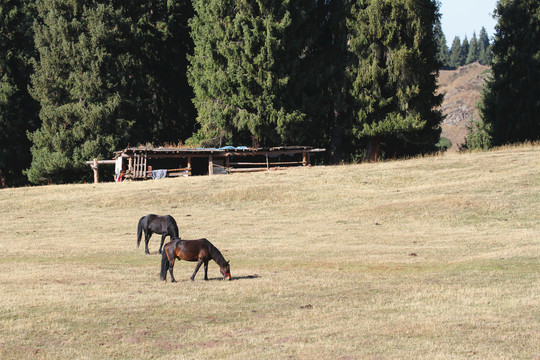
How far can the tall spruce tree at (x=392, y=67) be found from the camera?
56312mm

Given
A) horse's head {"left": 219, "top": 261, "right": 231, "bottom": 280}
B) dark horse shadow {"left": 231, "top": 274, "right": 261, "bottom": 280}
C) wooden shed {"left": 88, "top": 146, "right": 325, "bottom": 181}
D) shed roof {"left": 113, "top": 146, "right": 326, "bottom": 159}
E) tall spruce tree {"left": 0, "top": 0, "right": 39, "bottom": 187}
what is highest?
tall spruce tree {"left": 0, "top": 0, "right": 39, "bottom": 187}

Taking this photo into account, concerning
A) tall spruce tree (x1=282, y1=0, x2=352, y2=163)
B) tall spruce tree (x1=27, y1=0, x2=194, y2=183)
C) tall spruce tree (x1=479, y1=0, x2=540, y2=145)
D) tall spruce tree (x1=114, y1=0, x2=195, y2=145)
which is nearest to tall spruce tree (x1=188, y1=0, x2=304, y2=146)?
tall spruce tree (x1=282, y1=0, x2=352, y2=163)

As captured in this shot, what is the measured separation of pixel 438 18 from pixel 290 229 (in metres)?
35.5

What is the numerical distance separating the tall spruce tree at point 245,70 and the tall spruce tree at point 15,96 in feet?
59.2

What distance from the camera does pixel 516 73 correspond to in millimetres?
62000

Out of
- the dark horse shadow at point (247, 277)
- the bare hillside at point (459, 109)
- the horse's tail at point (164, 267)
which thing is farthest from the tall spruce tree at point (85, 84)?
the bare hillside at point (459, 109)

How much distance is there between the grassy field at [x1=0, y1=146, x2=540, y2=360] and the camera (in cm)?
1239

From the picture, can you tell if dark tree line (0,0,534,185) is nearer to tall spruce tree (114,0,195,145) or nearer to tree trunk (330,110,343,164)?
tree trunk (330,110,343,164)

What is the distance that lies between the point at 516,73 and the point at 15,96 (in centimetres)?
4668

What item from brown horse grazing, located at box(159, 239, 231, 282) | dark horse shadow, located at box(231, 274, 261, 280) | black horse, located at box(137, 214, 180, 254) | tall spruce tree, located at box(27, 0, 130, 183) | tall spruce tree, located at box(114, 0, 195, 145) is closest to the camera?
brown horse grazing, located at box(159, 239, 231, 282)

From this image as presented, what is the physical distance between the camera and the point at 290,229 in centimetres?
3145

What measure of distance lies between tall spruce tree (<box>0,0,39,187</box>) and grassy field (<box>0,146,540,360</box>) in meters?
21.5

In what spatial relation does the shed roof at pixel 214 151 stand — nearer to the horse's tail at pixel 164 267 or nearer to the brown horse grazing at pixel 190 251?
the horse's tail at pixel 164 267

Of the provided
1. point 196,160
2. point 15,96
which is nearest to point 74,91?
point 15,96
